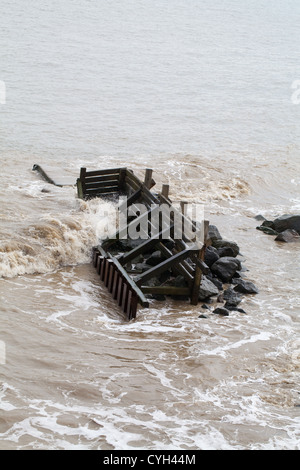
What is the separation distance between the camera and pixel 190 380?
10906 millimetres

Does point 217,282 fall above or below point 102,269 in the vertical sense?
below

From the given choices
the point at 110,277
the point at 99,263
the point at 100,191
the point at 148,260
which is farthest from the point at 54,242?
the point at 100,191

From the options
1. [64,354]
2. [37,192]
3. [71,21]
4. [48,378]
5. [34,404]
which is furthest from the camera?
[71,21]

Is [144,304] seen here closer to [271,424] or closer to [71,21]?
[271,424]

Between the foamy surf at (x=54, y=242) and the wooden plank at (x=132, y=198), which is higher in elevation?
the wooden plank at (x=132, y=198)

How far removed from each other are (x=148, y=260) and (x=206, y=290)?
192 centimetres

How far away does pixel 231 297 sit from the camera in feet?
46.9

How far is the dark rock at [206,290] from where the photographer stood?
1405 cm

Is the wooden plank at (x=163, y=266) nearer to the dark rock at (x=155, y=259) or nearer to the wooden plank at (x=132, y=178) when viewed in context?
the dark rock at (x=155, y=259)

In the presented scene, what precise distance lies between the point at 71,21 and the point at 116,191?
1562 inches

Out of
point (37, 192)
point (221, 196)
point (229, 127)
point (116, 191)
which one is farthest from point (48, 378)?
Result: point (229, 127)

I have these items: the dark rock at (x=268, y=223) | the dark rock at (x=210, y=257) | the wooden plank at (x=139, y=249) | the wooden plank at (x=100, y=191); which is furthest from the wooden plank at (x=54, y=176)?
the wooden plank at (x=139, y=249)

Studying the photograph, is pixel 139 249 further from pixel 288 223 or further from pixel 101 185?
pixel 288 223

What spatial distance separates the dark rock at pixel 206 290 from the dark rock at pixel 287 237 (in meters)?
5.01
